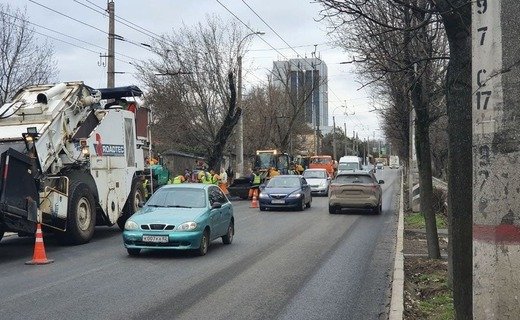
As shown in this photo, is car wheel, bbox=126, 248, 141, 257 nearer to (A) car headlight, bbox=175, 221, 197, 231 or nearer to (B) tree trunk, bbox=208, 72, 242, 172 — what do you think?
(A) car headlight, bbox=175, 221, 197, 231

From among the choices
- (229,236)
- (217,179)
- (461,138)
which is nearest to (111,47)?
(217,179)

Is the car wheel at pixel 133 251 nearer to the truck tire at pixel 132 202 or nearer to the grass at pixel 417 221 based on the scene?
the truck tire at pixel 132 202

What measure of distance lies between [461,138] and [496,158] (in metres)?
2.03

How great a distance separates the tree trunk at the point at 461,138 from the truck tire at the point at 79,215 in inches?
381

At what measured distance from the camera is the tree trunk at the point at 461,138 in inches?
216

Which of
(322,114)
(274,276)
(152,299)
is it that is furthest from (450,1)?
(322,114)

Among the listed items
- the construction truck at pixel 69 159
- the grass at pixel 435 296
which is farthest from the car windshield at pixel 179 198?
the grass at pixel 435 296

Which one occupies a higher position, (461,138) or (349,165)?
(461,138)

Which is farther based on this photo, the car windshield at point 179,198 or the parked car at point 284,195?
the parked car at point 284,195

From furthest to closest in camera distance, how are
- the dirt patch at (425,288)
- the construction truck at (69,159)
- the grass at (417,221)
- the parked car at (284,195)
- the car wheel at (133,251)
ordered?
1. the parked car at (284,195)
2. the grass at (417,221)
3. the car wheel at (133,251)
4. the construction truck at (69,159)
5. the dirt patch at (425,288)

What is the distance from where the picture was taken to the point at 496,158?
11.8 ft

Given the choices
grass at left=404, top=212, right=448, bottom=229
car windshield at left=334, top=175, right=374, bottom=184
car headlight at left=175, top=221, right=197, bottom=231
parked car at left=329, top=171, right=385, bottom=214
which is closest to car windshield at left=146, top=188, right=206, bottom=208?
car headlight at left=175, top=221, right=197, bottom=231

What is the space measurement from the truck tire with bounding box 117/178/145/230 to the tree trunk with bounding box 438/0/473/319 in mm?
12202

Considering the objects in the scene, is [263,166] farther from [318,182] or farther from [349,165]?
[349,165]
